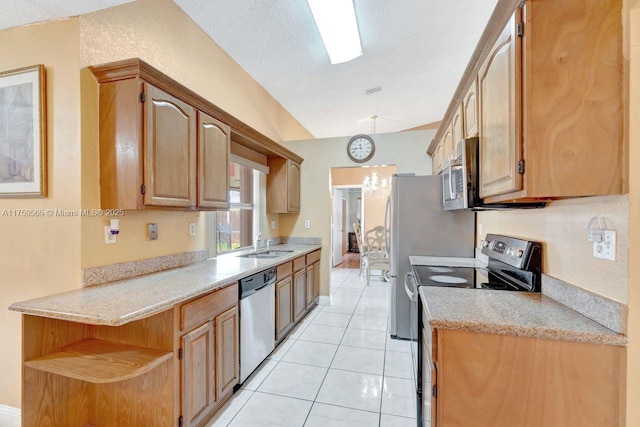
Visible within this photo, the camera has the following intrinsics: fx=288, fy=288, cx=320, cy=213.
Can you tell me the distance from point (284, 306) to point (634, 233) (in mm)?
2478

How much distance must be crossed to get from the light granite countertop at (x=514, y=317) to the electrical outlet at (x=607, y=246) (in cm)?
26

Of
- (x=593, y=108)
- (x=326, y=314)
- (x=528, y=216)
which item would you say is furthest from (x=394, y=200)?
(x=593, y=108)

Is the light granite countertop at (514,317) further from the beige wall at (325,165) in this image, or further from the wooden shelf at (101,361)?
the beige wall at (325,165)

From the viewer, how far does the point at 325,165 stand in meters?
4.07

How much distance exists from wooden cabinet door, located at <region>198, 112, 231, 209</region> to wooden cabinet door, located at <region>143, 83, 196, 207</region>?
0.07 meters

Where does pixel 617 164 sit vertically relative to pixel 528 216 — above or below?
above

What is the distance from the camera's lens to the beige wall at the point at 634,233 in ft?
3.11

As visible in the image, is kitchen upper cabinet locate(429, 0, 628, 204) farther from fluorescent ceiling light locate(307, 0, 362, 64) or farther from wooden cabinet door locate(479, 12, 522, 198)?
fluorescent ceiling light locate(307, 0, 362, 64)

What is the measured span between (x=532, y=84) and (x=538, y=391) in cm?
115

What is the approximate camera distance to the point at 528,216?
5.38 ft

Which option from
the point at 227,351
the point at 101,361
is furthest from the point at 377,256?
the point at 101,361

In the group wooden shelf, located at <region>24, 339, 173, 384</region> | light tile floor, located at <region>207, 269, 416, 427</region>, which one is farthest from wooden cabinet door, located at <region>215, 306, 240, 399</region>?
wooden shelf, located at <region>24, 339, 173, 384</region>

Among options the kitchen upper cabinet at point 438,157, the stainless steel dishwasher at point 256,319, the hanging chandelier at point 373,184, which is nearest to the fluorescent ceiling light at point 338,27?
the kitchen upper cabinet at point 438,157

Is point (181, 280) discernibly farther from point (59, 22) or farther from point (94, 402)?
point (59, 22)
